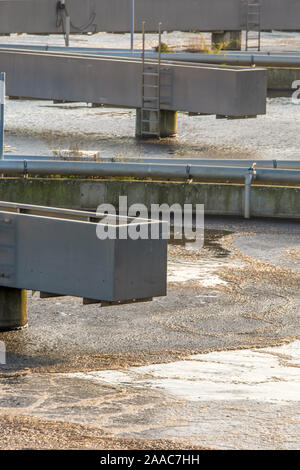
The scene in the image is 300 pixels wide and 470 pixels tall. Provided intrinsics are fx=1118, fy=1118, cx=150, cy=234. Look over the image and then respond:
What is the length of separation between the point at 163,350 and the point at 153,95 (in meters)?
16.8

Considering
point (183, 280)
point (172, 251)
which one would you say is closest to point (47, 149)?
point (172, 251)

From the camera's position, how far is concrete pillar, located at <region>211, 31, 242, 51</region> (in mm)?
46406

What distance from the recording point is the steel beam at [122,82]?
1038 inches

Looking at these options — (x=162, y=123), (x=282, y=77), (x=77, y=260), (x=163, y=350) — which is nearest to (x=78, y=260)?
(x=77, y=260)

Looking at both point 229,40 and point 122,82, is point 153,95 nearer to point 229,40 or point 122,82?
point 122,82

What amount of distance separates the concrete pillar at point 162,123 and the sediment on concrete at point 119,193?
904 centimetres

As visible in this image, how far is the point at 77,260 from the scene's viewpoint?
1128cm

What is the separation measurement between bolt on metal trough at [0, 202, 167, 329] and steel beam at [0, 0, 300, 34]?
113 feet

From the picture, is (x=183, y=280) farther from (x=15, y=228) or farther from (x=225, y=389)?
(x=225, y=389)

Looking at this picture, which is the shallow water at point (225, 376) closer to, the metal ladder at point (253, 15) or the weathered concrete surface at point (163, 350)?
the weathered concrete surface at point (163, 350)

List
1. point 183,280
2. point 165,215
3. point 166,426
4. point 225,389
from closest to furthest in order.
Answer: point 166,426, point 225,389, point 183,280, point 165,215

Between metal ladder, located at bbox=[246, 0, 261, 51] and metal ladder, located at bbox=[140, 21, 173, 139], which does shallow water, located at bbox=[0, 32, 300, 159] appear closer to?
metal ladder, located at bbox=[140, 21, 173, 139]

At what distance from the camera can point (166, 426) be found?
30.0 feet

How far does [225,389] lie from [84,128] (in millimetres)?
19940
